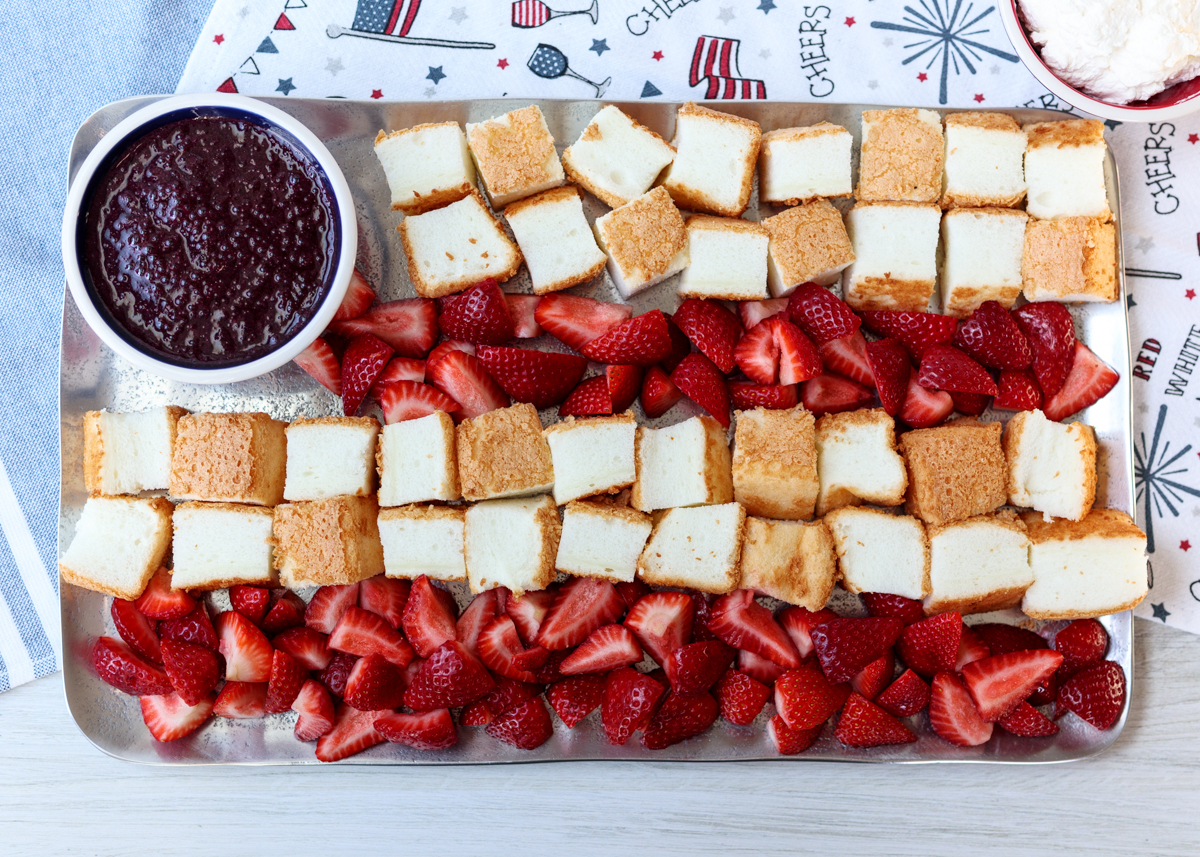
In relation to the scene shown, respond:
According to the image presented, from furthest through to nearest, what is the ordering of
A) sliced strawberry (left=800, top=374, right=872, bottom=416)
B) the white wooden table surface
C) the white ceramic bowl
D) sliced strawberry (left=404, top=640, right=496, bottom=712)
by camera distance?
the white wooden table surface, sliced strawberry (left=800, top=374, right=872, bottom=416), sliced strawberry (left=404, top=640, right=496, bottom=712), the white ceramic bowl

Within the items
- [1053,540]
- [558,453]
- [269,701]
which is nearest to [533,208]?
[558,453]

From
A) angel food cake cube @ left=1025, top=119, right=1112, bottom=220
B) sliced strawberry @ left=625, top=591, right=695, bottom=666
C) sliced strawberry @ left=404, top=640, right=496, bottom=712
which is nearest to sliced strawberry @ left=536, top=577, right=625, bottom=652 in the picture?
sliced strawberry @ left=625, top=591, right=695, bottom=666

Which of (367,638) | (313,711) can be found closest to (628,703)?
(367,638)

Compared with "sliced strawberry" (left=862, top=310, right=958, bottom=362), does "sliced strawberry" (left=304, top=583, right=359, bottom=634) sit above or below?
below

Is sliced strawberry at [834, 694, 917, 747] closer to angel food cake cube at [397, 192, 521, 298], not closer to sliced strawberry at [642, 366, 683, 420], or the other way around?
sliced strawberry at [642, 366, 683, 420]

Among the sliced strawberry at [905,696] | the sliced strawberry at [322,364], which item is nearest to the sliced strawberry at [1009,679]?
the sliced strawberry at [905,696]

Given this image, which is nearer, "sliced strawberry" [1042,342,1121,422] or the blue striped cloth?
"sliced strawberry" [1042,342,1121,422]

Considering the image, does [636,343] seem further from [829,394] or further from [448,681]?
[448,681]

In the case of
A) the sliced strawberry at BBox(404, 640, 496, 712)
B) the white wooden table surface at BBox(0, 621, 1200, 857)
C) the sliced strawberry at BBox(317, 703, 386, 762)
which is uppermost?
the sliced strawberry at BBox(404, 640, 496, 712)
